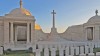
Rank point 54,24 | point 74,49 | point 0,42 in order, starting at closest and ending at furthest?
point 74,49 < point 0,42 < point 54,24

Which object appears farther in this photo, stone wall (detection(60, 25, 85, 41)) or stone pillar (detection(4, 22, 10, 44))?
→ stone wall (detection(60, 25, 85, 41))

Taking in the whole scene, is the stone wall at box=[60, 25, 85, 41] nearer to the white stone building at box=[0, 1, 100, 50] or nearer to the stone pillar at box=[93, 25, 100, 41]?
the white stone building at box=[0, 1, 100, 50]

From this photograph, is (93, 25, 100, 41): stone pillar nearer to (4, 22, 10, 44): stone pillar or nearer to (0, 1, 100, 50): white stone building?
(0, 1, 100, 50): white stone building

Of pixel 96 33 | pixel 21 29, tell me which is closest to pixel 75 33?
pixel 96 33

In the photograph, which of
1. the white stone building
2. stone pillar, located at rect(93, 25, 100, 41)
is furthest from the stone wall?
stone pillar, located at rect(93, 25, 100, 41)

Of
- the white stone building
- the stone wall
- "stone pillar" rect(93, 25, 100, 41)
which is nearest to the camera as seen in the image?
the white stone building

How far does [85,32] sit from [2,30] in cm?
1463

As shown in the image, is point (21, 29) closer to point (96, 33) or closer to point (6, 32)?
point (6, 32)

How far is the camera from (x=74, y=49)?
12.5 meters

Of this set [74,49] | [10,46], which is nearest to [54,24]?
[10,46]

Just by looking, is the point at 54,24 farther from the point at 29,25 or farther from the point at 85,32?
the point at 29,25

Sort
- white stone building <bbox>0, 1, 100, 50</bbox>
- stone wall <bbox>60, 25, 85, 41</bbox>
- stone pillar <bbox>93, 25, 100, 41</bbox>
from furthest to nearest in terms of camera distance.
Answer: stone wall <bbox>60, 25, 85, 41</bbox>
stone pillar <bbox>93, 25, 100, 41</bbox>
white stone building <bbox>0, 1, 100, 50</bbox>

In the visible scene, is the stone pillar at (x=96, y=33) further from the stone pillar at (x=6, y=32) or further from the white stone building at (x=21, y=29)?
the stone pillar at (x=6, y=32)

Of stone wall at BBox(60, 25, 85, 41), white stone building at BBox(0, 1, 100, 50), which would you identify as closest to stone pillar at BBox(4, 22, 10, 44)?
white stone building at BBox(0, 1, 100, 50)
